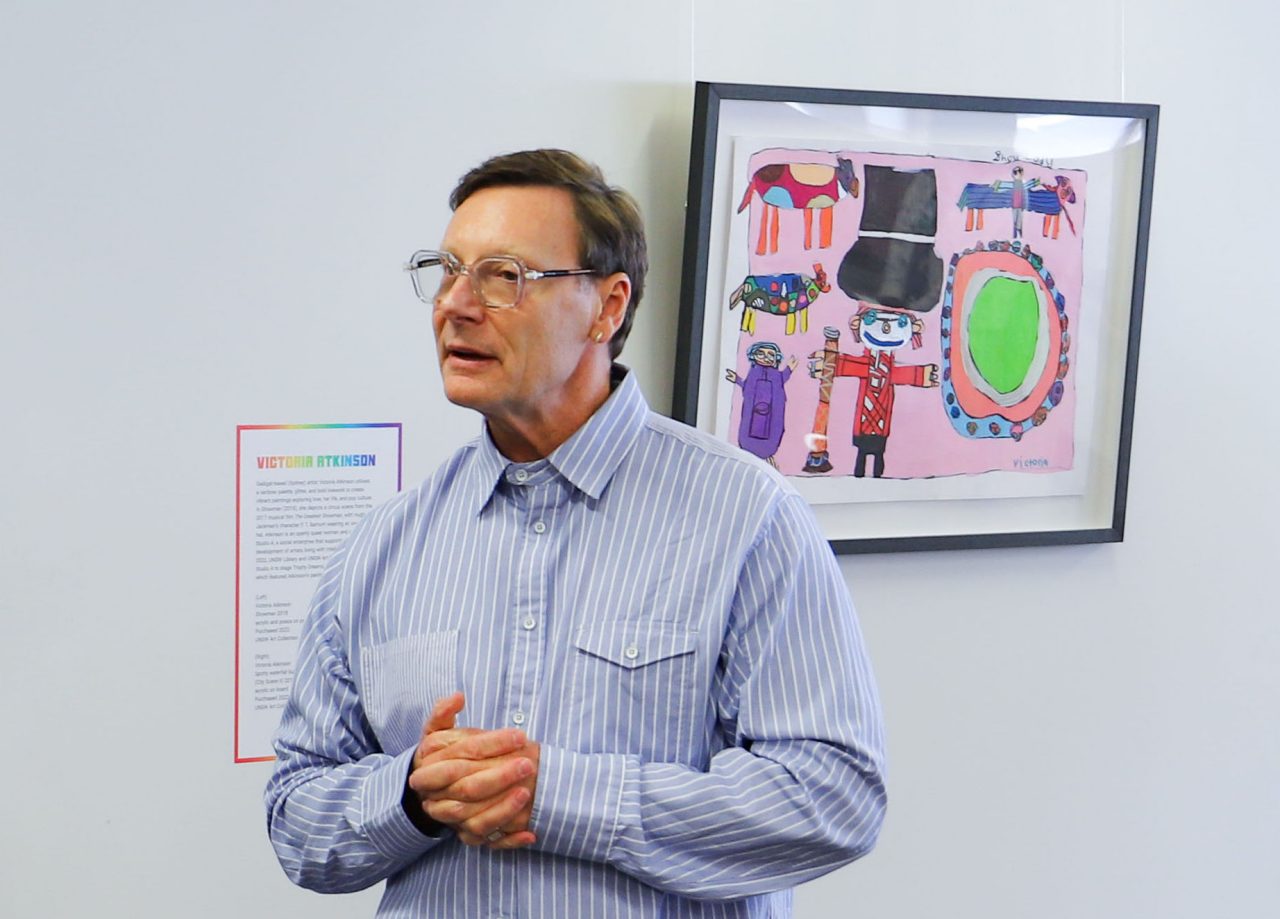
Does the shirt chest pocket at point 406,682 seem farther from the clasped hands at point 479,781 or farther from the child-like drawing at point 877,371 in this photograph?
the child-like drawing at point 877,371

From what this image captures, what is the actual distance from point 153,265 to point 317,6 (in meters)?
0.43

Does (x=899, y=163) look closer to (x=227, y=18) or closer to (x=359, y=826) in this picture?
(x=227, y=18)

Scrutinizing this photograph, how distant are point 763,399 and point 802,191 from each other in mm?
334

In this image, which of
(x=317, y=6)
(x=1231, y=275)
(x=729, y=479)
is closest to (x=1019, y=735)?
(x=1231, y=275)

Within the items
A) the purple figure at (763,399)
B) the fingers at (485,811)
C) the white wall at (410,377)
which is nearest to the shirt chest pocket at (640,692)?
the fingers at (485,811)

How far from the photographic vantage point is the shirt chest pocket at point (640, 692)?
1357 millimetres

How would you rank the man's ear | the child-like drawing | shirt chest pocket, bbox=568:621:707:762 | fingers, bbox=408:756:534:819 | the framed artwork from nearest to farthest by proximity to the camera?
fingers, bbox=408:756:534:819, shirt chest pocket, bbox=568:621:707:762, the man's ear, the framed artwork, the child-like drawing

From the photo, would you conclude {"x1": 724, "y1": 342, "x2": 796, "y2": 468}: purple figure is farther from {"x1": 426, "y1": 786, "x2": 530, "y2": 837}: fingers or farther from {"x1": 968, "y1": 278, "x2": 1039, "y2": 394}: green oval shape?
{"x1": 426, "y1": 786, "x2": 530, "y2": 837}: fingers

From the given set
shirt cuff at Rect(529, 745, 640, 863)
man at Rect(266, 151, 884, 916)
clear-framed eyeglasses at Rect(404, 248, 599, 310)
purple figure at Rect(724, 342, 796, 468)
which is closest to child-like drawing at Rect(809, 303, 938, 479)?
purple figure at Rect(724, 342, 796, 468)

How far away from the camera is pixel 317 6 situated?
6.58 ft

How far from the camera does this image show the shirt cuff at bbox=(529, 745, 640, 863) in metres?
1.28

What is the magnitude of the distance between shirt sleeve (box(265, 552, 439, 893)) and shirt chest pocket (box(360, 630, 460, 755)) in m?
0.03

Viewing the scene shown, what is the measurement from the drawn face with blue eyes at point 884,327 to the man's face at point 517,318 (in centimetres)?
97

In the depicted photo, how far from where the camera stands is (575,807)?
1.28 metres
